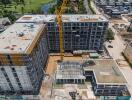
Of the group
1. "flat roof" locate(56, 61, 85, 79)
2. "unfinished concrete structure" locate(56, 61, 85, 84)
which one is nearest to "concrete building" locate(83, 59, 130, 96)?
"flat roof" locate(56, 61, 85, 79)

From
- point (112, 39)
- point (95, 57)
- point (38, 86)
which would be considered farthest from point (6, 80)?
point (112, 39)

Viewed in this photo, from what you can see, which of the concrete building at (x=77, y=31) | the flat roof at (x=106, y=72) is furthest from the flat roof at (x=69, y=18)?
the flat roof at (x=106, y=72)

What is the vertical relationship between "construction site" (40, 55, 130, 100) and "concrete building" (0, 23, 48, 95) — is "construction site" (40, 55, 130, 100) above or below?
below

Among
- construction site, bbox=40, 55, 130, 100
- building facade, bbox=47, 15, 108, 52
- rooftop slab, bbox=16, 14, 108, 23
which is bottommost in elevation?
construction site, bbox=40, 55, 130, 100

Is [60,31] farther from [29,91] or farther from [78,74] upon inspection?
[29,91]

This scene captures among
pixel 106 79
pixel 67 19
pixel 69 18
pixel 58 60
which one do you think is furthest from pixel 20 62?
pixel 69 18

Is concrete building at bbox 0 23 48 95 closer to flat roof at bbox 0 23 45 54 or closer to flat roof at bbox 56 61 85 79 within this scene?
flat roof at bbox 0 23 45 54

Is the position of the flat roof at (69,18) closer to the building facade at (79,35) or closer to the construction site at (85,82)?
the building facade at (79,35)
